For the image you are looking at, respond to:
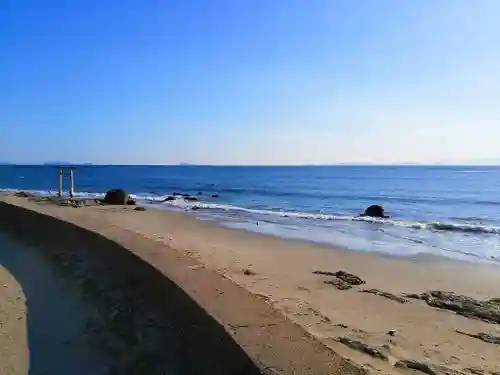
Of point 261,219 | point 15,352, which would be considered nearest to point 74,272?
point 15,352

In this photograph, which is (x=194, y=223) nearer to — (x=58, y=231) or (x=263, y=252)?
(x=263, y=252)

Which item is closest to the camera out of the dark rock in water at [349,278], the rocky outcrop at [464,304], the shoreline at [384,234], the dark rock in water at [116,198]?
the rocky outcrop at [464,304]

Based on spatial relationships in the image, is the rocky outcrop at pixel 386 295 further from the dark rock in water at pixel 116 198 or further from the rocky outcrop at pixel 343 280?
the dark rock in water at pixel 116 198

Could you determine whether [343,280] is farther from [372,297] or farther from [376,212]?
[376,212]

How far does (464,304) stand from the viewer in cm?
707

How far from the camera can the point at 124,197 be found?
86.5ft

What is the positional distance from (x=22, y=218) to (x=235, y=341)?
9.49 metres

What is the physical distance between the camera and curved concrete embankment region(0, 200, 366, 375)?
2.88m

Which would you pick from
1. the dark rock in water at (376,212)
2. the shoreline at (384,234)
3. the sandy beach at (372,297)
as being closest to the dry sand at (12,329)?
the sandy beach at (372,297)

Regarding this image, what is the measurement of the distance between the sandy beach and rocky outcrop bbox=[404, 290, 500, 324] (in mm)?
40

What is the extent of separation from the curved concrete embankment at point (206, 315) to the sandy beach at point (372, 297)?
0.96 feet

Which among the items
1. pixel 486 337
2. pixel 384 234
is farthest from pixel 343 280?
pixel 384 234

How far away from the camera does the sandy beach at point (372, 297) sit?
4.68 metres

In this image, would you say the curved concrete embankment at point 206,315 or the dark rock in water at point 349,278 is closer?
the curved concrete embankment at point 206,315
